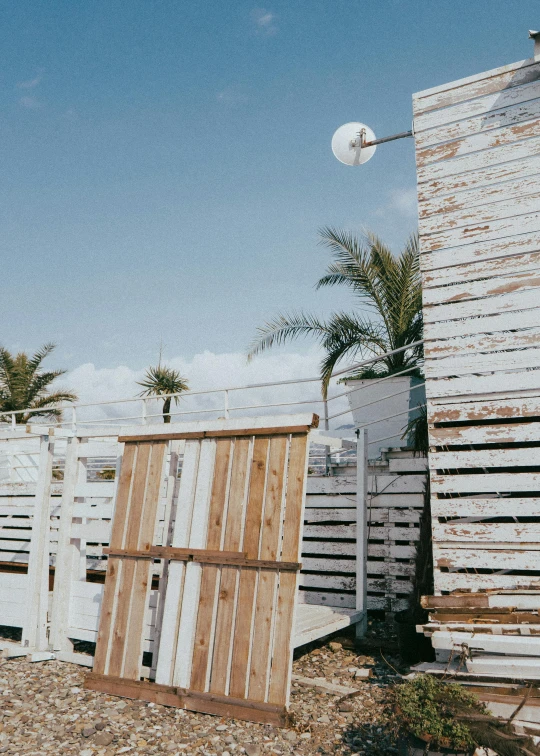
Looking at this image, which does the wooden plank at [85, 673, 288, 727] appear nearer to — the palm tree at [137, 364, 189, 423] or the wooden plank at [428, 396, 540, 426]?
the wooden plank at [428, 396, 540, 426]

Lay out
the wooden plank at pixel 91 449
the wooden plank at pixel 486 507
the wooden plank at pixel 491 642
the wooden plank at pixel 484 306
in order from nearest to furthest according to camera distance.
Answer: the wooden plank at pixel 491 642 → the wooden plank at pixel 486 507 → the wooden plank at pixel 484 306 → the wooden plank at pixel 91 449

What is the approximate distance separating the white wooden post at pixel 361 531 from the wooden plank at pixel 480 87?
383 centimetres

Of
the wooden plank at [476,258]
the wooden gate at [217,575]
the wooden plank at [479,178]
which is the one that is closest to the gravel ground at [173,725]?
the wooden gate at [217,575]

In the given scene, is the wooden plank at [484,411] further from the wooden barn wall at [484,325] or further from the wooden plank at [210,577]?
the wooden plank at [210,577]

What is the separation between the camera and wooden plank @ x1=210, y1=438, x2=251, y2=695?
5148 mm

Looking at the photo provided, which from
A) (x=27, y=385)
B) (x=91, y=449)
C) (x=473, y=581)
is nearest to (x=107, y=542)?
(x=91, y=449)

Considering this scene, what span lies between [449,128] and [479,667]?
16.7ft

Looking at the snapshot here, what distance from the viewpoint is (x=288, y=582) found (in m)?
5.09

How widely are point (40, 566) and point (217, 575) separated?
307cm

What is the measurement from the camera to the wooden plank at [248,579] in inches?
199

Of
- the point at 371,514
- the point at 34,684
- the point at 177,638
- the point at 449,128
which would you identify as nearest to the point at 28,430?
the point at 34,684

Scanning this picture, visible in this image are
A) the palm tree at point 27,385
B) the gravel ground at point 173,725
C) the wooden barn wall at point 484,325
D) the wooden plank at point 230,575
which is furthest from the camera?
the palm tree at point 27,385

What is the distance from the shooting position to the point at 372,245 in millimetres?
12102

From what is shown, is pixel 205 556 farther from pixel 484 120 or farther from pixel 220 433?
pixel 484 120
